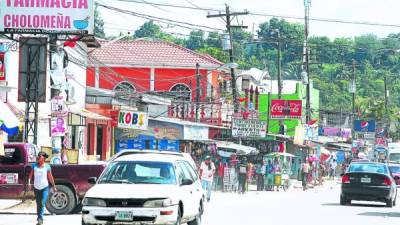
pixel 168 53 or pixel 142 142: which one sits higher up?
pixel 168 53

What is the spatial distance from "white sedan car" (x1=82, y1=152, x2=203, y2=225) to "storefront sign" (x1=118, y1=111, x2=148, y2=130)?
26.6 meters

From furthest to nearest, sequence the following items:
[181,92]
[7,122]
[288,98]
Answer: [288,98], [181,92], [7,122]

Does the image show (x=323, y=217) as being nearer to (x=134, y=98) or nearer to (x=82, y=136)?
(x=82, y=136)

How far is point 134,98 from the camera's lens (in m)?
55.0

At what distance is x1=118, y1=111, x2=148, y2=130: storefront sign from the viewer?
47.7m

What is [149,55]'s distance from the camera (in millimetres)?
76000

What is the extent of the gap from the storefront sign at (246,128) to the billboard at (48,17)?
1885cm

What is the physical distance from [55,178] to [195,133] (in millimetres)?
28679

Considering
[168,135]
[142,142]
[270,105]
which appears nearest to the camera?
[142,142]

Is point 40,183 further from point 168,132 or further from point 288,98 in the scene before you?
point 288,98

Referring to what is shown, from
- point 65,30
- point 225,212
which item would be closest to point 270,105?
point 65,30

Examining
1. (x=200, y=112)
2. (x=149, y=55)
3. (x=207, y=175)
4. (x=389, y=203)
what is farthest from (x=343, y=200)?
(x=149, y=55)

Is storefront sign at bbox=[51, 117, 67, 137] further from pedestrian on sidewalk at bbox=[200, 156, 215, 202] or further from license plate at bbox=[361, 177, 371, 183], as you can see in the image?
license plate at bbox=[361, 177, 371, 183]

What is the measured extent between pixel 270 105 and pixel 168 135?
19937 mm
